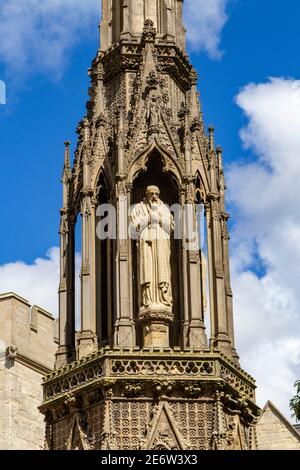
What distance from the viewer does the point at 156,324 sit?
32.2 metres

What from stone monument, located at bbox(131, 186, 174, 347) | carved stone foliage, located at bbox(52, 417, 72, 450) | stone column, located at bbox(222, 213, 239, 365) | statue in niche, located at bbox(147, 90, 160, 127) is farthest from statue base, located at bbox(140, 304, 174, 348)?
statue in niche, located at bbox(147, 90, 160, 127)

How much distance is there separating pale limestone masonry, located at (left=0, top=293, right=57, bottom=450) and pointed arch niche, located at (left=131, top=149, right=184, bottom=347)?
7593 mm

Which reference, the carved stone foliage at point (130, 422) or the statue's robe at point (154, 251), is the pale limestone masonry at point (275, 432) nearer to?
the statue's robe at point (154, 251)

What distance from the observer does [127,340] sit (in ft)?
102

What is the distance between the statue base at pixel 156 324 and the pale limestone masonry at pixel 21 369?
847 cm

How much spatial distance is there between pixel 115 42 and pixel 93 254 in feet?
19.2

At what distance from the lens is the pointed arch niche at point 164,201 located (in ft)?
107

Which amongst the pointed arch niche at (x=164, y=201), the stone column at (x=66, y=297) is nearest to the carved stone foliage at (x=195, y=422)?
the pointed arch niche at (x=164, y=201)

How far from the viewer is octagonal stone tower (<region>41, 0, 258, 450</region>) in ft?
100

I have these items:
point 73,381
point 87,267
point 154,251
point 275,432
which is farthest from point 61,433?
point 275,432

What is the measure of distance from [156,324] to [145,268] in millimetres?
1321

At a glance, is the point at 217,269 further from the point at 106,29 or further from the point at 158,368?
the point at 106,29

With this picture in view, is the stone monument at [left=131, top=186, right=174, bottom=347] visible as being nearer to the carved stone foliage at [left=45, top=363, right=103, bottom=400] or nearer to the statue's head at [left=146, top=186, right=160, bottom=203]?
the statue's head at [left=146, top=186, right=160, bottom=203]

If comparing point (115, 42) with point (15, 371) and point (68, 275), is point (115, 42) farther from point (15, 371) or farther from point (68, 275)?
point (15, 371)
